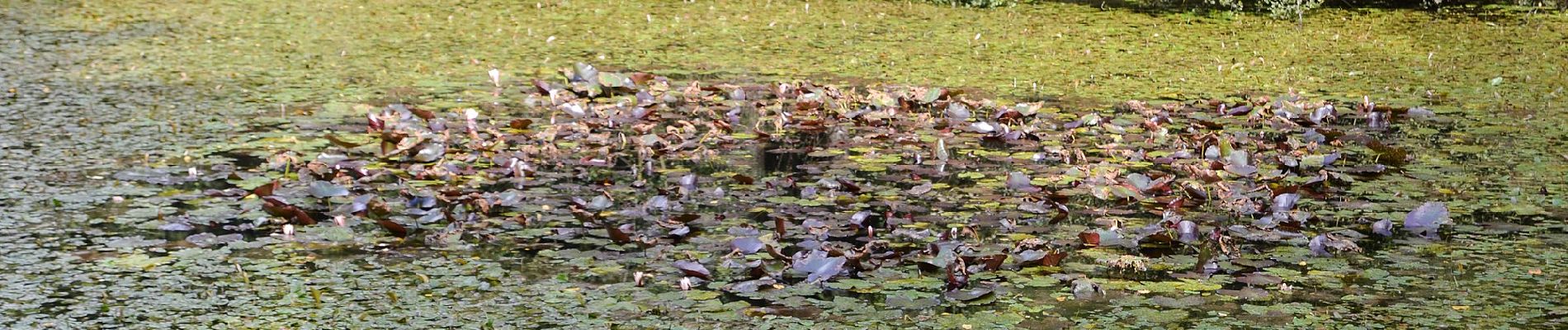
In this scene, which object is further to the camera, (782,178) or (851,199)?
(782,178)

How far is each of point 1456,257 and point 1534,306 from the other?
33 cm

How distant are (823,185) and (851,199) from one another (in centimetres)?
13

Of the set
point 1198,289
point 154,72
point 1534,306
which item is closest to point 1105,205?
point 1198,289

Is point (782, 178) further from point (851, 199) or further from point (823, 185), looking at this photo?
point (851, 199)

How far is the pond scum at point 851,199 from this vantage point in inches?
118

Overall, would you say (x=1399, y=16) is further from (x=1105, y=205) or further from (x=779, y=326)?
(x=779, y=326)

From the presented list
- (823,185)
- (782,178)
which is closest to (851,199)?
(823,185)

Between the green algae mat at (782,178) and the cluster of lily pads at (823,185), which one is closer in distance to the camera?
the green algae mat at (782,178)

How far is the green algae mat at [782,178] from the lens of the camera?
9.56ft

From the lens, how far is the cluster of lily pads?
3168mm

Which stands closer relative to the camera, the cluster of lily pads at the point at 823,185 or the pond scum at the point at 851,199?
the pond scum at the point at 851,199

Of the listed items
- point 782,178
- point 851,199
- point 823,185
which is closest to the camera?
point 851,199

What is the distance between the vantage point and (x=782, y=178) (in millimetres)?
3957

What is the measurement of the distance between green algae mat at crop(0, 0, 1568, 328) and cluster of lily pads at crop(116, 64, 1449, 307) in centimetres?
1
